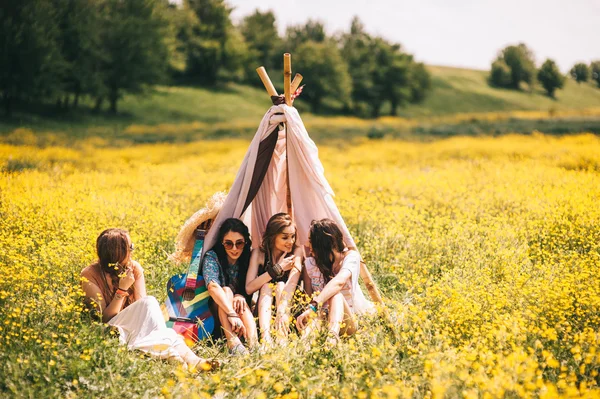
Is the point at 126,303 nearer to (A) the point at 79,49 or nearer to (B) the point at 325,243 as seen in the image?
(B) the point at 325,243

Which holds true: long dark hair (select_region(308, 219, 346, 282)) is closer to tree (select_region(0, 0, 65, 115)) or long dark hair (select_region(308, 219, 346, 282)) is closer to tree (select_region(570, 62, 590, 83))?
tree (select_region(0, 0, 65, 115))

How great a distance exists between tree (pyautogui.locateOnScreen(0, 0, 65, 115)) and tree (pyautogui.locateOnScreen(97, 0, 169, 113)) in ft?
20.9

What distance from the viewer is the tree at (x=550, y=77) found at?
83.0 metres

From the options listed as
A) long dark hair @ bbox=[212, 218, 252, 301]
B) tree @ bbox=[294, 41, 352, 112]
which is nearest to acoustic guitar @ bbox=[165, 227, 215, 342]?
long dark hair @ bbox=[212, 218, 252, 301]

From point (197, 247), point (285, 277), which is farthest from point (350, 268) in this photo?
point (197, 247)

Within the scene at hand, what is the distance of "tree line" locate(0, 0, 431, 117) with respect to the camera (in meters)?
32.2

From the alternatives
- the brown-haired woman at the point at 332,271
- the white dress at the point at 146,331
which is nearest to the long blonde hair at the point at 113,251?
the white dress at the point at 146,331

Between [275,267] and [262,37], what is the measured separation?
70.6 metres

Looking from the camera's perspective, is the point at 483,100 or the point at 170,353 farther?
the point at 483,100

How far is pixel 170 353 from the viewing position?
4.51m

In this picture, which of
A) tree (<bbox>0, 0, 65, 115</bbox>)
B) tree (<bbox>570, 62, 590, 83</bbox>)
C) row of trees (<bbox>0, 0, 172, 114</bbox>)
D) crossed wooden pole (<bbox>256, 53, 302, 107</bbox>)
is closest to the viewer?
crossed wooden pole (<bbox>256, 53, 302, 107</bbox>)

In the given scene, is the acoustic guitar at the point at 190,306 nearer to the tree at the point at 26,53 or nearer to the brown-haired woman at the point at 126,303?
the brown-haired woman at the point at 126,303

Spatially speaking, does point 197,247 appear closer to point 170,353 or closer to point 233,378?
point 170,353

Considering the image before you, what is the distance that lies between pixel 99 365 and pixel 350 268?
105 inches
